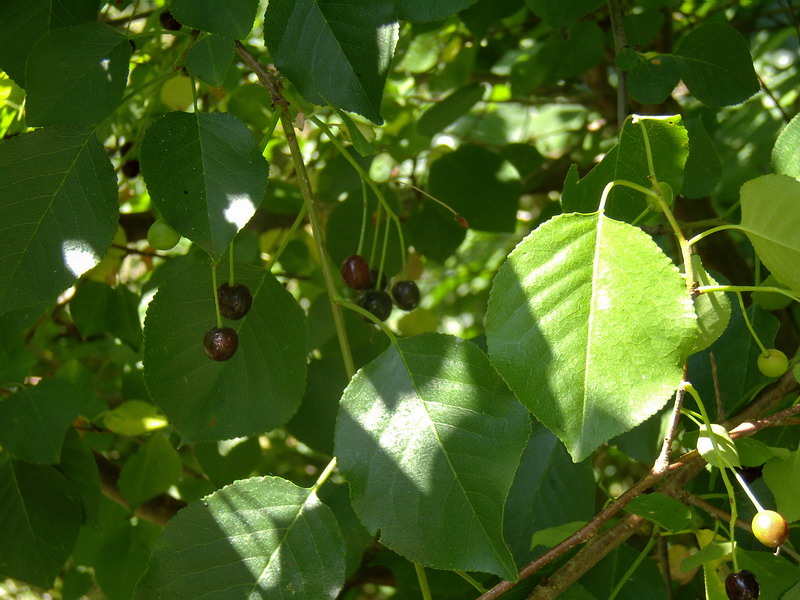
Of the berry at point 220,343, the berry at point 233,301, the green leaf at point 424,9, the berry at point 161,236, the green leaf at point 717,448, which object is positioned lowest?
the green leaf at point 717,448

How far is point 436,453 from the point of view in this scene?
71 cm

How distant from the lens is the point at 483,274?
8.59 feet

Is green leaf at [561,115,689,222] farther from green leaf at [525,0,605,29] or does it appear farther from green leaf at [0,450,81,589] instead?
green leaf at [0,450,81,589]

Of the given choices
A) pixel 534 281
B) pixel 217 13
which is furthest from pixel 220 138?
pixel 534 281

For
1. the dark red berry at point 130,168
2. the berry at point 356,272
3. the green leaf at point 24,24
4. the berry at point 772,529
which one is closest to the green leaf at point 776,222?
the berry at point 772,529

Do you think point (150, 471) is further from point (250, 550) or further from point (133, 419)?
point (250, 550)

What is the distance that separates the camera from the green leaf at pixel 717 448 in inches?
25.6

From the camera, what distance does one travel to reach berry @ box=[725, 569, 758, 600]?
69cm

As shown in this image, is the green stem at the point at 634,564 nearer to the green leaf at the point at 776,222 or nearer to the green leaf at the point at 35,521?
the green leaf at the point at 776,222

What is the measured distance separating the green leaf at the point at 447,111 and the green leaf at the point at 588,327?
894mm

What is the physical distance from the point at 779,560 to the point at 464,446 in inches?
13.1

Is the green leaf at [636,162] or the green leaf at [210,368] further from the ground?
the green leaf at [636,162]

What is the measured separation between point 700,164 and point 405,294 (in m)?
0.44

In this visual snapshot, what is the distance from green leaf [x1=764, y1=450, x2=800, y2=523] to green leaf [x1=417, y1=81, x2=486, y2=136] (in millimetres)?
886
